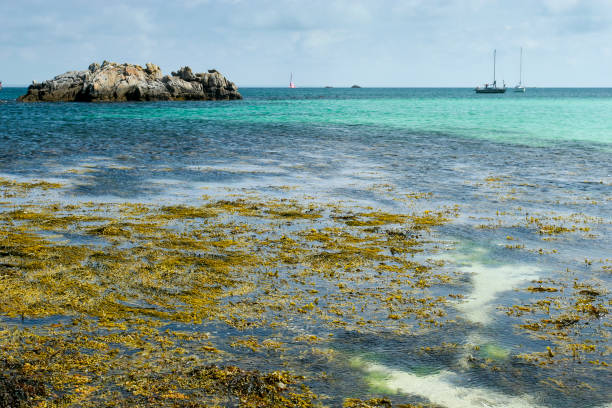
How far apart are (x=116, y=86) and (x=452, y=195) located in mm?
86176

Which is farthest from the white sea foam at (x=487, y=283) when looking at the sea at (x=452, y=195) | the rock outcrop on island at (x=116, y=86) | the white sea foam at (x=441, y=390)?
the rock outcrop on island at (x=116, y=86)

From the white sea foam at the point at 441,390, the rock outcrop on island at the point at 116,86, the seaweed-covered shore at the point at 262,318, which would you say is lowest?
the white sea foam at the point at 441,390

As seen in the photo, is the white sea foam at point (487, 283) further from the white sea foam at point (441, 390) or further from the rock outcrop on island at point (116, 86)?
the rock outcrop on island at point (116, 86)

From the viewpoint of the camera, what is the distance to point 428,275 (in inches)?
354

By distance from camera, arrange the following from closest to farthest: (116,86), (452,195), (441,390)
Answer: (441,390) < (452,195) < (116,86)

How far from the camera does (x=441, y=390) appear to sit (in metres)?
5.67

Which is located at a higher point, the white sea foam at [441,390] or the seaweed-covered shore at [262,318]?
the seaweed-covered shore at [262,318]

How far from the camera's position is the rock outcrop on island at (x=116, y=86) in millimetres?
91000

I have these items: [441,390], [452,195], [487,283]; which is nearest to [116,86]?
[452,195]

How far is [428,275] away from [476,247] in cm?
206

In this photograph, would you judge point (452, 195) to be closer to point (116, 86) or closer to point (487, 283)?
point (487, 283)

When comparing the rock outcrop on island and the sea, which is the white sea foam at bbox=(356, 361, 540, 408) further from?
the rock outcrop on island

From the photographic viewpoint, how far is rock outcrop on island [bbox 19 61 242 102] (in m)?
91.0

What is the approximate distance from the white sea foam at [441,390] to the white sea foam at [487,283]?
1.71 meters
